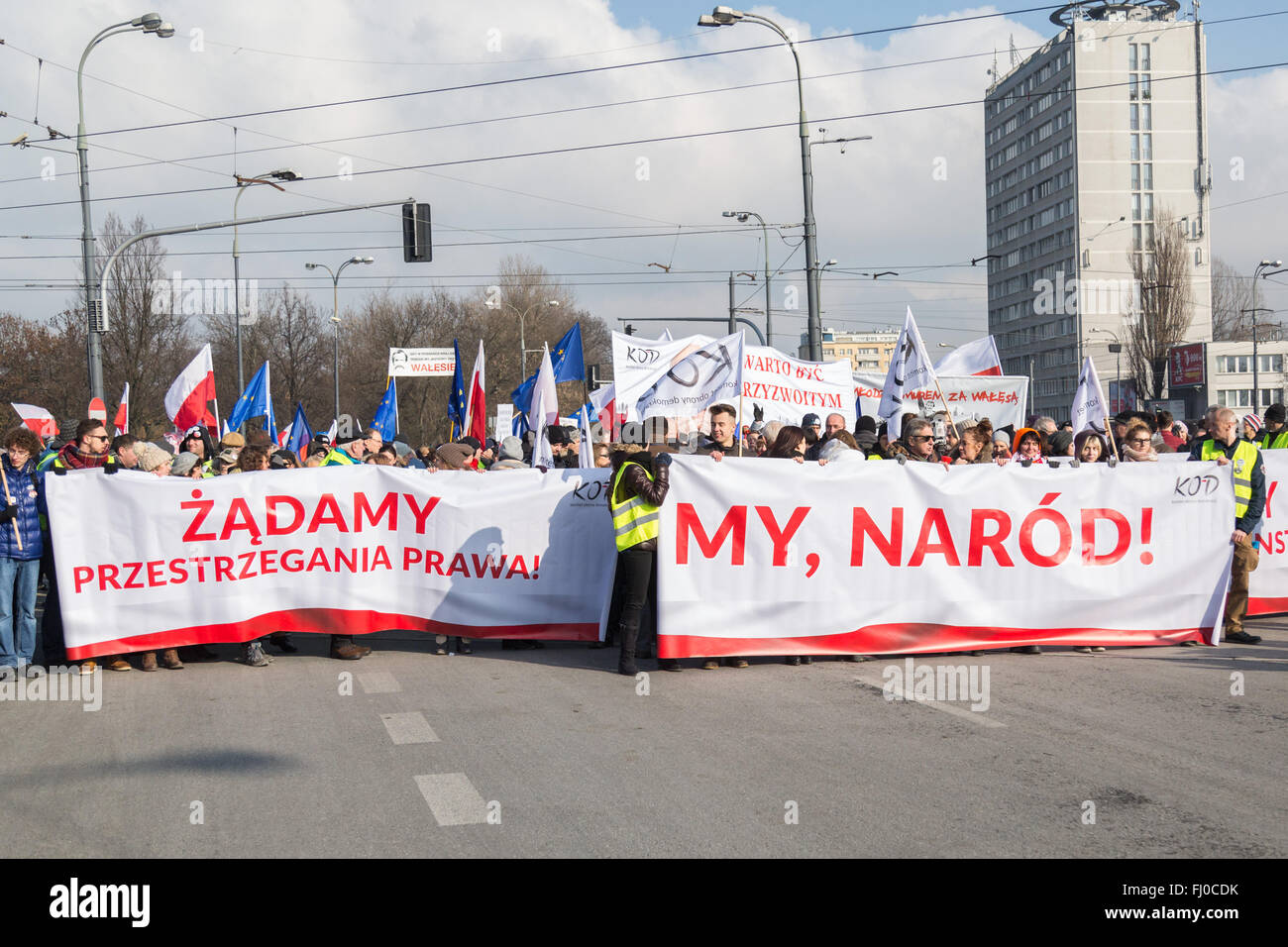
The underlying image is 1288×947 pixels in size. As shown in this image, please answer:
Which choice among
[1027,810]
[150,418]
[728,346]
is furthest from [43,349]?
[1027,810]

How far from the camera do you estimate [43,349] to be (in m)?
52.3

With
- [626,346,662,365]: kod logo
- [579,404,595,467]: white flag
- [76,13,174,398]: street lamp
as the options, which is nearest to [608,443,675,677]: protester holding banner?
[579,404,595,467]: white flag

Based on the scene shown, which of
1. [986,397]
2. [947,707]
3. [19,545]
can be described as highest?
[986,397]

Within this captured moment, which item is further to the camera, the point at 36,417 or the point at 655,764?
the point at 36,417

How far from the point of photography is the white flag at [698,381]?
1368 cm

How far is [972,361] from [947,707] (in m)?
12.3

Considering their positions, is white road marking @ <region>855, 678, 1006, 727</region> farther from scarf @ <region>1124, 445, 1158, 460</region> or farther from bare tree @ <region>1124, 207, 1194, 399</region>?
bare tree @ <region>1124, 207, 1194, 399</region>

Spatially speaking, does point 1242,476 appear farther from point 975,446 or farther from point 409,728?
point 409,728

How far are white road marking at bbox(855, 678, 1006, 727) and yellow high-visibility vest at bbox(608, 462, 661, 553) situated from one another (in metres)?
1.84

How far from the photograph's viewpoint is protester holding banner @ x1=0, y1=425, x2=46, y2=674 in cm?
938

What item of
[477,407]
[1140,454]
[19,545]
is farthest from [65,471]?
[1140,454]

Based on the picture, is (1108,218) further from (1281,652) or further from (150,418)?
(1281,652)

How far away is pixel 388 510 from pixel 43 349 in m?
48.0

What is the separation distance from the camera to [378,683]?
29.3 feet
